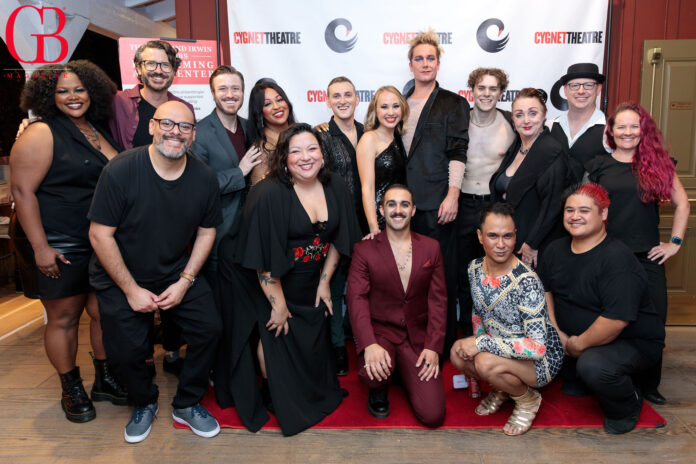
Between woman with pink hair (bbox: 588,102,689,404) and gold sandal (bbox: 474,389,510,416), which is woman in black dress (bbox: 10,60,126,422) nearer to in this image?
gold sandal (bbox: 474,389,510,416)

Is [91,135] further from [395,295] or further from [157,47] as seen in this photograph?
[395,295]

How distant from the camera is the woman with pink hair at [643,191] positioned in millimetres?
2811

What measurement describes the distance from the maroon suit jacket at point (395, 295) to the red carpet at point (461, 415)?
35cm

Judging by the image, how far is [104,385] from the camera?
2.97 m

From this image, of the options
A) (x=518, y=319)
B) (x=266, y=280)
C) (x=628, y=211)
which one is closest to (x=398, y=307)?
(x=518, y=319)

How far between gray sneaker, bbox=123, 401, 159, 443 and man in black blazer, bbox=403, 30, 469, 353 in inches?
72.1

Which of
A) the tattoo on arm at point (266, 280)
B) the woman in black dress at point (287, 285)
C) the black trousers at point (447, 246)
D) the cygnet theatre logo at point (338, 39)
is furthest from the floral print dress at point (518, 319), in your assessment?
the cygnet theatre logo at point (338, 39)

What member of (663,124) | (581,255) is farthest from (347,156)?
(663,124)

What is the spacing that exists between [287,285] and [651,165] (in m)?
2.07

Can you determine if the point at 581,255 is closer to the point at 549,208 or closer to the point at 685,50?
the point at 549,208

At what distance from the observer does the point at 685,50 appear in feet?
13.2

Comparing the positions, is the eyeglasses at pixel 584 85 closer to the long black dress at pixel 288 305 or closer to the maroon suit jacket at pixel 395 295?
the maroon suit jacket at pixel 395 295

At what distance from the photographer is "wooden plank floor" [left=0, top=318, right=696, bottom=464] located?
7.80 feet

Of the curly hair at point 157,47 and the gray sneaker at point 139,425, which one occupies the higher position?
the curly hair at point 157,47
